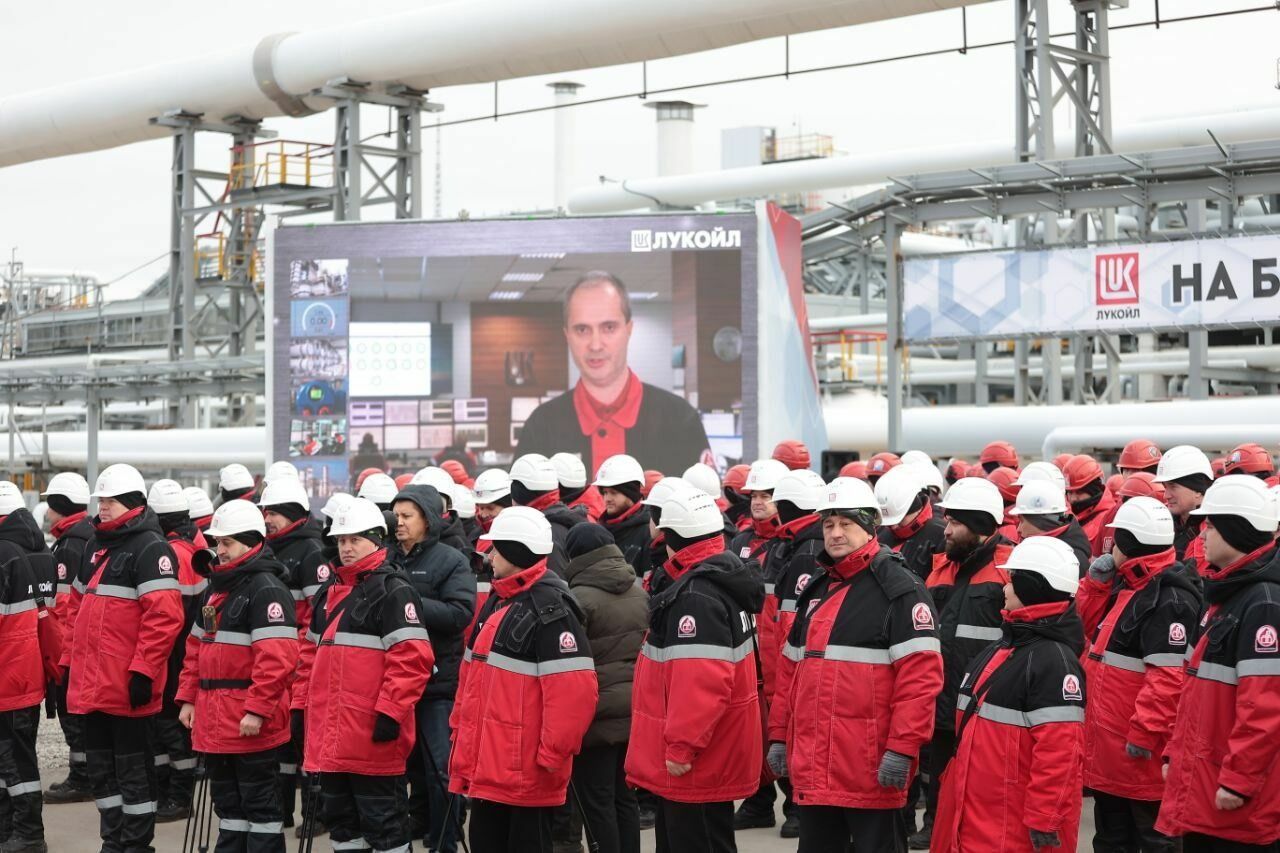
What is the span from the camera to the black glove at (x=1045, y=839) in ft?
17.7

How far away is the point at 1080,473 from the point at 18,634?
21.8 feet

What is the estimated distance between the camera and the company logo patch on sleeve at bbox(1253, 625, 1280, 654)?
538 cm

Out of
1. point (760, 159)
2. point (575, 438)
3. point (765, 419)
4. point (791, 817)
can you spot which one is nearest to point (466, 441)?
point (575, 438)

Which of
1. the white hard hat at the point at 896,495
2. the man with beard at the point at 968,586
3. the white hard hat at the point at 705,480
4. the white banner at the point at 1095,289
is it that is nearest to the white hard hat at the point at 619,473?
the white hard hat at the point at 705,480

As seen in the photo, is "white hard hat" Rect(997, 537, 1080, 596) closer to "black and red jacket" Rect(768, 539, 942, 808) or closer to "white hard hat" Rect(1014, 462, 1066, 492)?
"black and red jacket" Rect(768, 539, 942, 808)

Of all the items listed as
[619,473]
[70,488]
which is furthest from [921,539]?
[70,488]

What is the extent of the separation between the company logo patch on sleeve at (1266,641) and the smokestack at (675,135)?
34.1 meters

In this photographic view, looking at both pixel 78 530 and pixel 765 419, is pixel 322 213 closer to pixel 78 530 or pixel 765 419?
pixel 765 419

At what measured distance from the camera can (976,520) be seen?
7324mm

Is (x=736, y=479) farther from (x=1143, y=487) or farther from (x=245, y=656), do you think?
(x=245, y=656)

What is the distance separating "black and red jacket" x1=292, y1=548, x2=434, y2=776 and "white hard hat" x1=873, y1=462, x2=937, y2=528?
2.71 m

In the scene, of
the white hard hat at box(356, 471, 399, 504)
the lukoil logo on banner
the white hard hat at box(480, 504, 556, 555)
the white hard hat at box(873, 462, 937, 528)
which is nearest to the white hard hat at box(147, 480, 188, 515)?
the white hard hat at box(356, 471, 399, 504)

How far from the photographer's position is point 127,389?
86.3 feet

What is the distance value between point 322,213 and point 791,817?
19.8 metres
